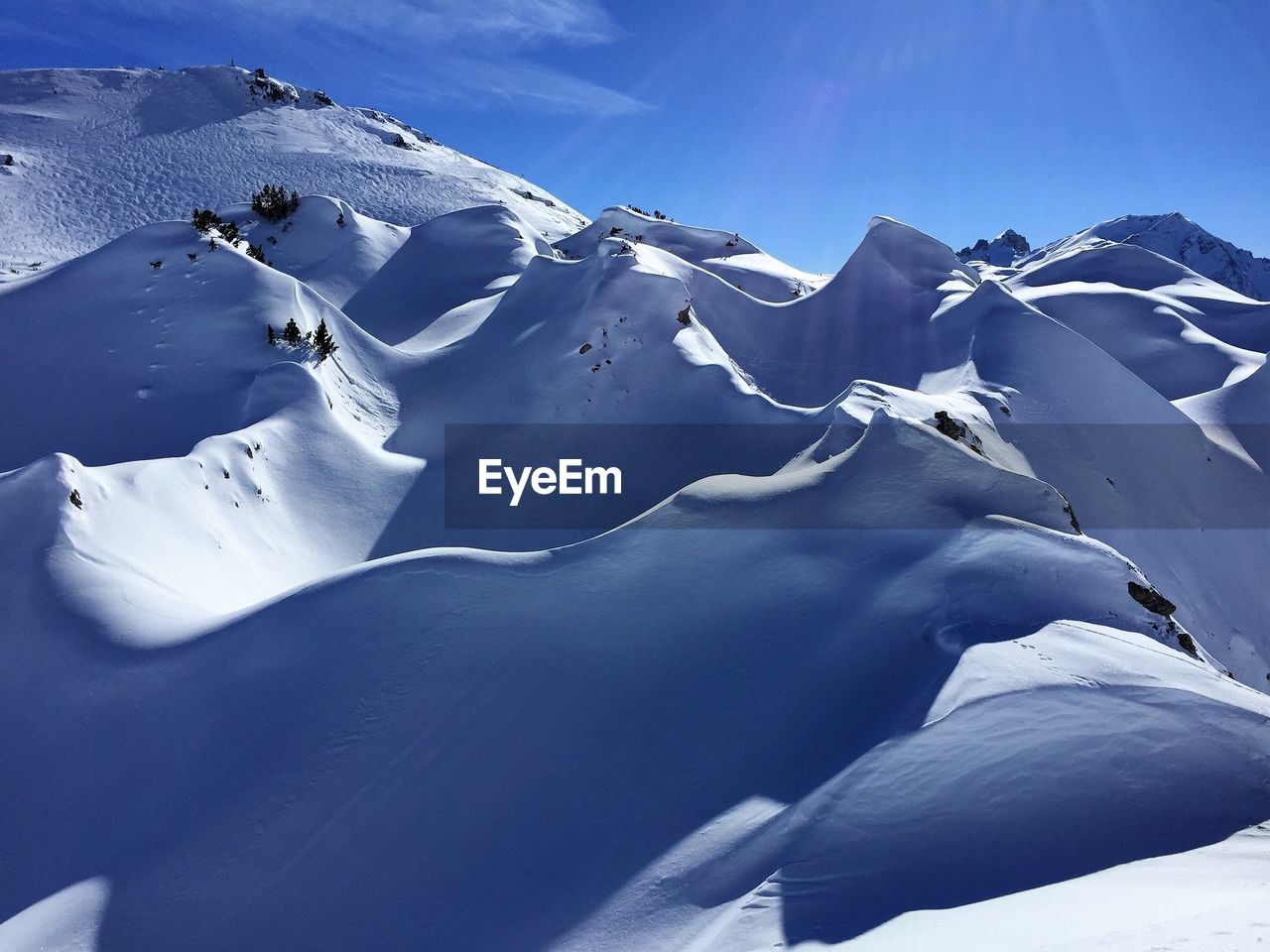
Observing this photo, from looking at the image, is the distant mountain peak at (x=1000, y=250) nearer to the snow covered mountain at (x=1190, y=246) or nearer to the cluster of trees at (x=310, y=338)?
the snow covered mountain at (x=1190, y=246)

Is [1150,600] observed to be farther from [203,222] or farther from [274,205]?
[274,205]

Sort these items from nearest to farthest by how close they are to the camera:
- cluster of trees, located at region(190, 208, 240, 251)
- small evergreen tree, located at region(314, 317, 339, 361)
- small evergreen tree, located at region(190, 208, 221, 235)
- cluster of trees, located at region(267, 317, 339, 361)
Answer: cluster of trees, located at region(267, 317, 339, 361)
small evergreen tree, located at region(314, 317, 339, 361)
cluster of trees, located at region(190, 208, 240, 251)
small evergreen tree, located at region(190, 208, 221, 235)

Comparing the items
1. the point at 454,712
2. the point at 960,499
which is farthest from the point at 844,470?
the point at 454,712

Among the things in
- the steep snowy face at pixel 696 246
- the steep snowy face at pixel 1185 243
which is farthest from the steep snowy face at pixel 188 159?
the steep snowy face at pixel 1185 243

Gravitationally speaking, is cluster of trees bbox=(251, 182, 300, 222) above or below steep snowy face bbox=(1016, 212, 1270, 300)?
below

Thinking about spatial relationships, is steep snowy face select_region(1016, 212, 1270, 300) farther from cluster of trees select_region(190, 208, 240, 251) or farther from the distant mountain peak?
cluster of trees select_region(190, 208, 240, 251)

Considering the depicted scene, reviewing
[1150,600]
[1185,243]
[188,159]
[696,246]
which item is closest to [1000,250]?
[1185,243]

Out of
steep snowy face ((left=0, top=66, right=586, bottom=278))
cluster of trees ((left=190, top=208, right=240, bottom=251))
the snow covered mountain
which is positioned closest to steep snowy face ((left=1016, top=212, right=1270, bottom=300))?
the snow covered mountain
